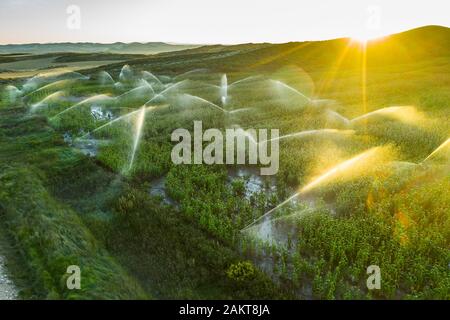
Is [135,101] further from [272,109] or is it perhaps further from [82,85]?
[82,85]

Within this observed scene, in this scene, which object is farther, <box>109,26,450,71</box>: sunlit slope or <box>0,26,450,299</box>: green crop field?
<box>109,26,450,71</box>: sunlit slope

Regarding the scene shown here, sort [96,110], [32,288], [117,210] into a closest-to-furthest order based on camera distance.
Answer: [32,288], [117,210], [96,110]

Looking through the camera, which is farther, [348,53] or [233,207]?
[348,53]

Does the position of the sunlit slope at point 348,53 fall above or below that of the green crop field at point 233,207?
above

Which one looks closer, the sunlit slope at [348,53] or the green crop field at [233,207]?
the green crop field at [233,207]

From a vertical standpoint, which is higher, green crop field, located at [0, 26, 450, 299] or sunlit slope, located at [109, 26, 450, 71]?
sunlit slope, located at [109, 26, 450, 71]

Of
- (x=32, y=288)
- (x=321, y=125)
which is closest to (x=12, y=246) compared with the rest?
(x=32, y=288)

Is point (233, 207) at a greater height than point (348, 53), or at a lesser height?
lesser

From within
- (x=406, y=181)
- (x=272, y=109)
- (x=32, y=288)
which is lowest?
(x=32, y=288)
